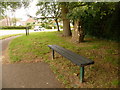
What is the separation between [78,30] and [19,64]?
4420mm

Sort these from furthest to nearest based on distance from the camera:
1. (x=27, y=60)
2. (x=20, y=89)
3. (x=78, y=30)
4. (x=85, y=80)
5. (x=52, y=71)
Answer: (x=78, y=30) → (x=27, y=60) → (x=52, y=71) → (x=85, y=80) → (x=20, y=89)

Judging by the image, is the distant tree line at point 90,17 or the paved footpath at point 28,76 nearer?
the paved footpath at point 28,76

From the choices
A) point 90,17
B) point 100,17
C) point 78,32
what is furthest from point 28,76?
point 90,17

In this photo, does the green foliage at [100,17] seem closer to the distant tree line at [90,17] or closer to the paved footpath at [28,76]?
the distant tree line at [90,17]

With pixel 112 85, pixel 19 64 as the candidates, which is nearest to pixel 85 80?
pixel 112 85

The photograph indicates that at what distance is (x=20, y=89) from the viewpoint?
115 inches

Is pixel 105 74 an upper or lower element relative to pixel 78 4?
lower

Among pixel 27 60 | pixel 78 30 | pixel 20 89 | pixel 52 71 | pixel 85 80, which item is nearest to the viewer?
pixel 20 89

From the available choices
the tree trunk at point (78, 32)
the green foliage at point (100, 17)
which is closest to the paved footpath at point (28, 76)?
the green foliage at point (100, 17)

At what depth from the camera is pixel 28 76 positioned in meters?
3.62

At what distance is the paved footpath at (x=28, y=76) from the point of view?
314 centimetres

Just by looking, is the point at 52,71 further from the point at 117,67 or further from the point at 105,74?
the point at 117,67

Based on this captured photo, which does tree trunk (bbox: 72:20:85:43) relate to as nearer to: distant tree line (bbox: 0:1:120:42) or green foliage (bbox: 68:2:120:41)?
distant tree line (bbox: 0:1:120:42)

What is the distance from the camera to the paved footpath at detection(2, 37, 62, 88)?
3.14m
